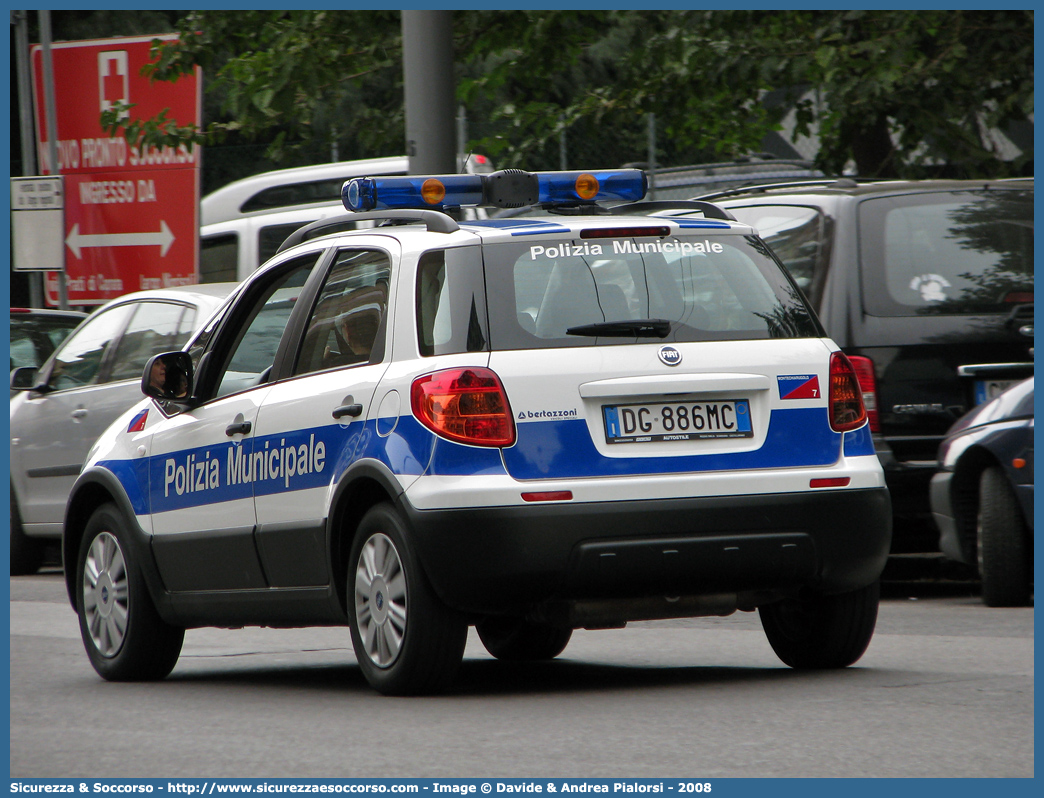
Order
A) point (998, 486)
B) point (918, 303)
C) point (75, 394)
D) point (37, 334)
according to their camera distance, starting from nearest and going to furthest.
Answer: point (998, 486) < point (918, 303) < point (75, 394) < point (37, 334)

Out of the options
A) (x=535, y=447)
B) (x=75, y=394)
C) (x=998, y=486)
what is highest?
(x=535, y=447)

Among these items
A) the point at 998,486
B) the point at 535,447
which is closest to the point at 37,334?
the point at 998,486

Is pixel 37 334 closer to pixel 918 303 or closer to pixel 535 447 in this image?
pixel 918 303

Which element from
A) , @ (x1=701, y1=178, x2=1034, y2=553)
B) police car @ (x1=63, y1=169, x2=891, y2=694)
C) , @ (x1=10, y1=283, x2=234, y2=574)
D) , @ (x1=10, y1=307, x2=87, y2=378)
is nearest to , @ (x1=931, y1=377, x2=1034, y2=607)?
, @ (x1=701, y1=178, x2=1034, y2=553)

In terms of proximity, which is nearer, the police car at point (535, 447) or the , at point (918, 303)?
the police car at point (535, 447)

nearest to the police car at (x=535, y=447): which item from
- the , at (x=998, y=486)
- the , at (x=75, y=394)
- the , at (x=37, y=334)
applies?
the , at (x=998, y=486)

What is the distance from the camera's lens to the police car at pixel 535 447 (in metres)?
5.96

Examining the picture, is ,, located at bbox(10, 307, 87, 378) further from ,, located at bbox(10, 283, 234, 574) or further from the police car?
the police car

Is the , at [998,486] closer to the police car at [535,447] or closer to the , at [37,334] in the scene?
the police car at [535,447]

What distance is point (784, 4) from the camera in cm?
1520

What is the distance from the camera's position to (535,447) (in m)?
5.96

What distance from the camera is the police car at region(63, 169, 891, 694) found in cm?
596

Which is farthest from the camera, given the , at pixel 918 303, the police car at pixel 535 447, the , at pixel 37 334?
the , at pixel 37 334

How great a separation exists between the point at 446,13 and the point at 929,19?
440cm
